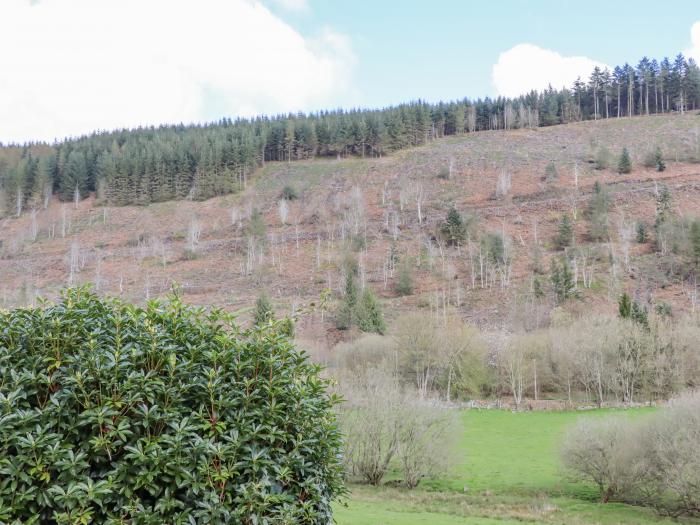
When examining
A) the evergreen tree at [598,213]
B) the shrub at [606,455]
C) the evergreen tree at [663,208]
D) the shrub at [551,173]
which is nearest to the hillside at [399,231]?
the shrub at [551,173]

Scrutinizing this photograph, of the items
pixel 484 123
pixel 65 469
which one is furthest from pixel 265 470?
pixel 484 123

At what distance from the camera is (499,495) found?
28078 millimetres

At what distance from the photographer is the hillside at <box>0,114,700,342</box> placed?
251ft

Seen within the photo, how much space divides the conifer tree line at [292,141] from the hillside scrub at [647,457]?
384ft

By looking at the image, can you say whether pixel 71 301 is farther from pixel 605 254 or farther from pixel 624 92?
pixel 624 92

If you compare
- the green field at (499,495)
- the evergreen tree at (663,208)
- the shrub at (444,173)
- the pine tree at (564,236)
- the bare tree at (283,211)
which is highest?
the shrub at (444,173)

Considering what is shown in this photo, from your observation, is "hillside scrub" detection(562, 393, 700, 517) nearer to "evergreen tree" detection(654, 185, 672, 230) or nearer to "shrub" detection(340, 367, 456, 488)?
"shrub" detection(340, 367, 456, 488)

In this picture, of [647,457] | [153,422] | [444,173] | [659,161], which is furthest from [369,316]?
[659,161]

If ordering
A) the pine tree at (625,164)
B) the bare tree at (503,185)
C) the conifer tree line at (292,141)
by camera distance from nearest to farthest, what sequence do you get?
the pine tree at (625,164)
the bare tree at (503,185)
the conifer tree line at (292,141)

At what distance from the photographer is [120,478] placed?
16.1ft

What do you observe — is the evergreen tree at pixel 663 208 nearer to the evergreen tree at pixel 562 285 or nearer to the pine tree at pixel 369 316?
the evergreen tree at pixel 562 285

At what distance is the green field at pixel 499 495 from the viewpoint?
22.9 m

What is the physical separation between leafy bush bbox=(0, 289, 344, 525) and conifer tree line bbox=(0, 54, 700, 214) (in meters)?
132

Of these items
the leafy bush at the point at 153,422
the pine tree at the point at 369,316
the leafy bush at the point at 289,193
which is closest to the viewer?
the leafy bush at the point at 153,422
